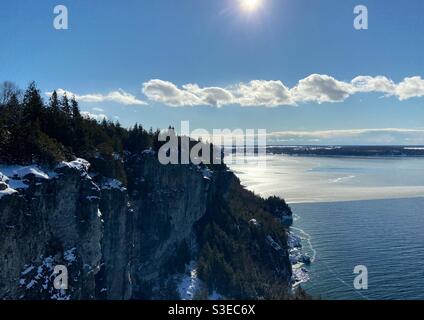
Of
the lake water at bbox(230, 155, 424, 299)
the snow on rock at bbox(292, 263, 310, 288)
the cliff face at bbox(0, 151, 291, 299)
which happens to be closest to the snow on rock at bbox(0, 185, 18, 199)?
the cliff face at bbox(0, 151, 291, 299)

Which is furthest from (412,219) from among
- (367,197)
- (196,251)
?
(196,251)

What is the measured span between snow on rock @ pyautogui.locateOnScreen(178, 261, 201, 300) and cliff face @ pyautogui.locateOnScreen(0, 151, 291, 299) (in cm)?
364

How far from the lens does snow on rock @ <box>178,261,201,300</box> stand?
76.9m

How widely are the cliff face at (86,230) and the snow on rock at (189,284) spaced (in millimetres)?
3642

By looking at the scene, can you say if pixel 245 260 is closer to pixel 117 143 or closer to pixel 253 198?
pixel 117 143

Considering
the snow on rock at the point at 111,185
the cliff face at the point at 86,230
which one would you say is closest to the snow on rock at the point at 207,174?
the cliff face at the point at 86,230

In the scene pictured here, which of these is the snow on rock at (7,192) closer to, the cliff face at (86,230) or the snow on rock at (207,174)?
the cliff face at (86,230)

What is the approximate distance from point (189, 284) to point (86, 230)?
37.2 metres

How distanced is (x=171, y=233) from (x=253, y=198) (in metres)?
62.7

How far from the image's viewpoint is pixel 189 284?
80500 millimetres

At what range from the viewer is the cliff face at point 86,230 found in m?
36.2

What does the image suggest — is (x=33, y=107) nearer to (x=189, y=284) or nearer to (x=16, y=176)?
(x=16, y=176)

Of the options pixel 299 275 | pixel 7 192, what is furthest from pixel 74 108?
pixel 299 275
